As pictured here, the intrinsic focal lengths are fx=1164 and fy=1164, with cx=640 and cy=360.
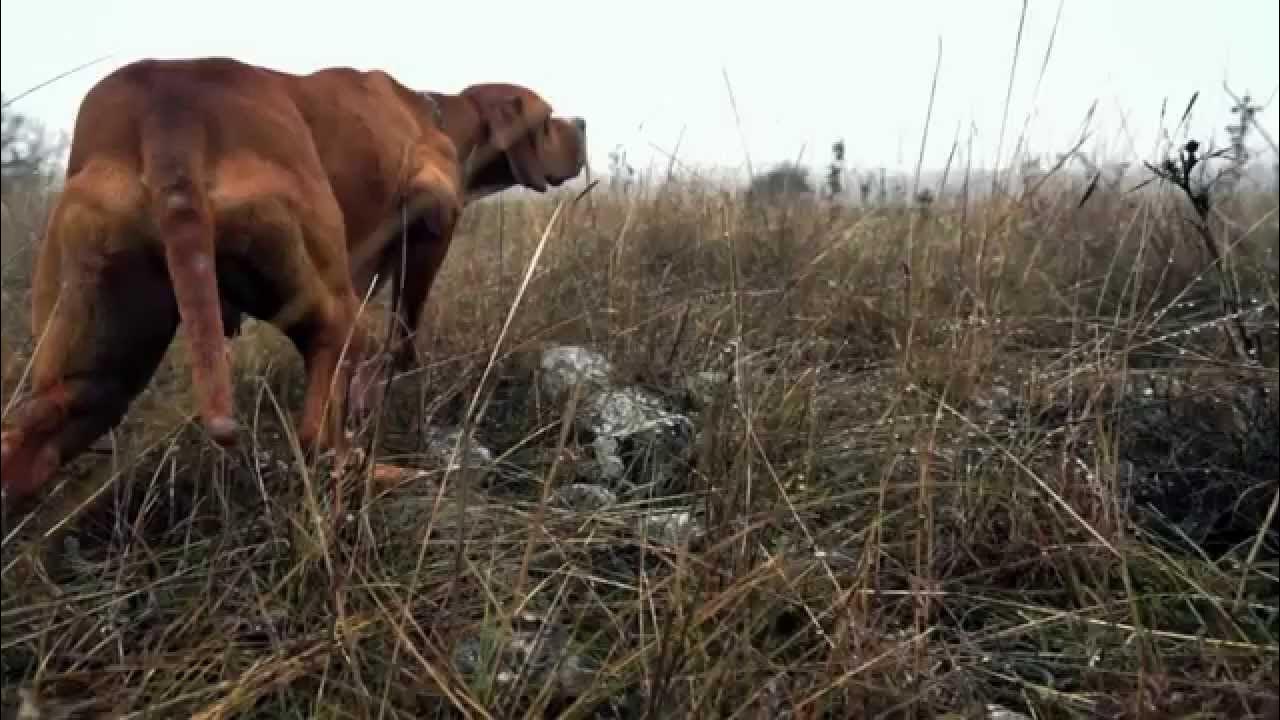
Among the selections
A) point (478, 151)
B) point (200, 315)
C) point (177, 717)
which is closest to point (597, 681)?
point (177, 717)

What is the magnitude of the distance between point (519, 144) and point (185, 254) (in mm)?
1751

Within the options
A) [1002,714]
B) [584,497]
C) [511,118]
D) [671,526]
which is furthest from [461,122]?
[1002,714]

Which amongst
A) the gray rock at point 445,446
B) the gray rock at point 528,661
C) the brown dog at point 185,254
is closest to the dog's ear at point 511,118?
the brown dog at point 185,254

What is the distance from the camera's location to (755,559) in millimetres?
1618

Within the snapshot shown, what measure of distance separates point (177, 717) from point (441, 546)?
0.47m

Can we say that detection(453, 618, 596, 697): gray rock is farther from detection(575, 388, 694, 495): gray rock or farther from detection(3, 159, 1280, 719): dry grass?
detection(575, 388, 694, 495): gray rock

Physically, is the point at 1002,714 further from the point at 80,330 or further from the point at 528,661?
the point at 80,330

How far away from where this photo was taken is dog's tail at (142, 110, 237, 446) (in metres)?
1.60

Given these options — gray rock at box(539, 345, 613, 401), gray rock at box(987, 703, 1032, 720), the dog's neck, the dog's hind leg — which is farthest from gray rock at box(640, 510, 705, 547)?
the dog's neck

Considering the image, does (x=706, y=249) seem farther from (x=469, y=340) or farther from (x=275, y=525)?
(x=275, y=525)

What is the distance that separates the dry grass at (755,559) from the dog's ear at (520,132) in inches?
30.6

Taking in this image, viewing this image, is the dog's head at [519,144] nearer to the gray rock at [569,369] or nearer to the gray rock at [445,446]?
the gray rock at [569,369]

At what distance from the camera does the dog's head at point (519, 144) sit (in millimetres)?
3250

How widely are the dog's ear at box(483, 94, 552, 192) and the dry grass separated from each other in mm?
778
